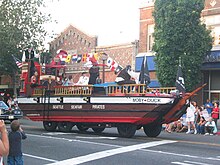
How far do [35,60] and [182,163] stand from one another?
1143 centimetres

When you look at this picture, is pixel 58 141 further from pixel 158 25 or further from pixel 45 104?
pixel 158 25

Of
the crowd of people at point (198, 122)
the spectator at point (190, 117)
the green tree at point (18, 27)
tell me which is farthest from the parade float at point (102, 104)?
the green tree at point (18, 27)

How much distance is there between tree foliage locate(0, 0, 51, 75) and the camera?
33094mm

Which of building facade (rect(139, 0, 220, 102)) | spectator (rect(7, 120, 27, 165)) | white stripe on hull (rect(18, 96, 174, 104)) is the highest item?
building facade (rect(139, 0, 220, 102))

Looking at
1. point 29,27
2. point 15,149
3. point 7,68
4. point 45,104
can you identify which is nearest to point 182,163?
point 15,149

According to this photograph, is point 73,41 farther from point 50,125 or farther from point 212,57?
point 50,125

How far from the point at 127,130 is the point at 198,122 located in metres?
6.43

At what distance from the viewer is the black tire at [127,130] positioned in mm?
16438

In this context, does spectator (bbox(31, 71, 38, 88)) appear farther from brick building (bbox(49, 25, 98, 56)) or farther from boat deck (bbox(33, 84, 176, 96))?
brick building (bbox(49, 25, 98, 56))

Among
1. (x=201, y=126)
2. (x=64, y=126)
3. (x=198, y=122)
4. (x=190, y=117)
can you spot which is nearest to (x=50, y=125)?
(x=64, y=126)

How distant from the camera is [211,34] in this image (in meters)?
28.0

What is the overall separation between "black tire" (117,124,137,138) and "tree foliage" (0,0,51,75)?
60.6ft

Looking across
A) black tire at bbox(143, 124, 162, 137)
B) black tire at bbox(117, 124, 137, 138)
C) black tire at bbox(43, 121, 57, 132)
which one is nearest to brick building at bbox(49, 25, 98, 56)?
black tire at bbox(43, 121, 57, 132)

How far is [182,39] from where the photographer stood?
25.9 meters
